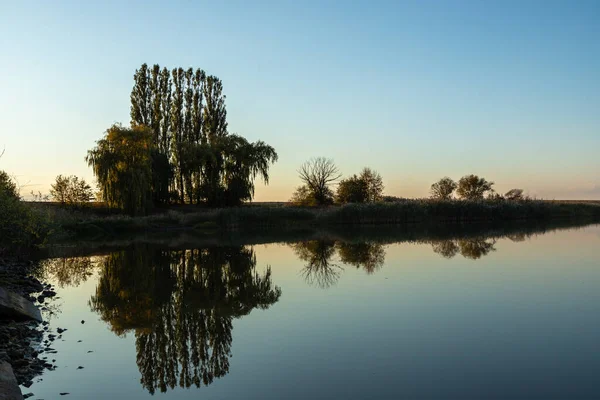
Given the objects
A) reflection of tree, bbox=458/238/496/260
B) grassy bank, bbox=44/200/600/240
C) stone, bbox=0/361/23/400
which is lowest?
stone, bbox=0/361/23/400

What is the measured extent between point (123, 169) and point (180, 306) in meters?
29.4

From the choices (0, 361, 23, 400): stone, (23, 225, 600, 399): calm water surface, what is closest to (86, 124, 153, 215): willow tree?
(23, 225, 600, 399): calm water surface

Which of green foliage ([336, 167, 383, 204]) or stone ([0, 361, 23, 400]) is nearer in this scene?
stone ([0, 361, 23, 400])

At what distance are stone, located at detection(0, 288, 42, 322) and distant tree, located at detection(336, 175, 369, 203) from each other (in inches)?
1829

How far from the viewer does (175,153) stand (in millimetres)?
44875

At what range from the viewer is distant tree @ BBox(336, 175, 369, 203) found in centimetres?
5497

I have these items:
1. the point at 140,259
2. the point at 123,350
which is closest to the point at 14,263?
the point at 140,259

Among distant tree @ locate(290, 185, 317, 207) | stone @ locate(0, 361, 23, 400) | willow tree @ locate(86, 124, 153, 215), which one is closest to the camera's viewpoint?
stone @ locate(0, 361, 23, 400)

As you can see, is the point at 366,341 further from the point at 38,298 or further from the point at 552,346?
the point at 38,298

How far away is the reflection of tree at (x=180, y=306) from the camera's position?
6.68 m

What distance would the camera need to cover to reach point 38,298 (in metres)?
11.3

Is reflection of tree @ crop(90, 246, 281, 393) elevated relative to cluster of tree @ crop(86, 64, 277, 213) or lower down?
lower down

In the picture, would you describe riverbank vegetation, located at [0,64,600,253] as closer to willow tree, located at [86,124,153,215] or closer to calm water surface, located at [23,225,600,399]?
willow tree, located at [86,124,153,215]

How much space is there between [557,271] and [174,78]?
4300 centimetres
